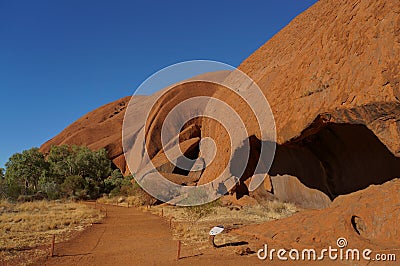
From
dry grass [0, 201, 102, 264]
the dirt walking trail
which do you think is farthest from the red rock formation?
dry grass [0, 201, 102, 264]

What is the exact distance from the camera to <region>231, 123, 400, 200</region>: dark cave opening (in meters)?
10.5

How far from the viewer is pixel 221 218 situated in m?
13.7

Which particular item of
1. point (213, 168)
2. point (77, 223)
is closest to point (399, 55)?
point (213, 168)

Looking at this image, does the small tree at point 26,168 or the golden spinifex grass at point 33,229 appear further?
the small tree at point 26,168

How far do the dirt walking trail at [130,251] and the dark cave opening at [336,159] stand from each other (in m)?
5.11

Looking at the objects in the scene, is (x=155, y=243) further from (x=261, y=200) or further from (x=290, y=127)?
(x=261, y=200)

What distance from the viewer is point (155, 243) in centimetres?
993

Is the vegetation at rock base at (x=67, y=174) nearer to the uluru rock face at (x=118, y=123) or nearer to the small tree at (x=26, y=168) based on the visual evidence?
the small tree at (x=26, y=168)

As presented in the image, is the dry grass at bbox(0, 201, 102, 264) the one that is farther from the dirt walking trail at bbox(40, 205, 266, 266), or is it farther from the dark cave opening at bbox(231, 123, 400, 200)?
the dark cave opening at bbox(231, 123, 400, 200)

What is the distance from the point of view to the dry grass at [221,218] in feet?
32.3

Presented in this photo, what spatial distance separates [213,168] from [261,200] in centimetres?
320

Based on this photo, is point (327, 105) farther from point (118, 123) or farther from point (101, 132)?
point (118, 123)

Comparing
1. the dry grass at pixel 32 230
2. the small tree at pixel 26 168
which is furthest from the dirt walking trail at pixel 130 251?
the small tree at pixel 26 168

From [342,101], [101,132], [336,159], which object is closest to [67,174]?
[101,132]
